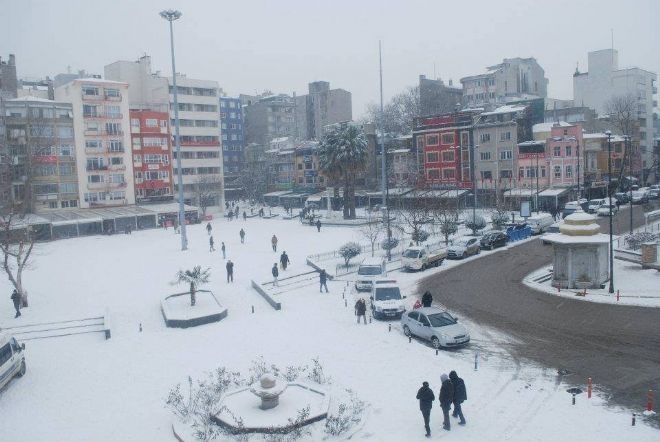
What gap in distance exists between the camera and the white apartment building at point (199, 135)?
279 feet

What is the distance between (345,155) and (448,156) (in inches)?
715

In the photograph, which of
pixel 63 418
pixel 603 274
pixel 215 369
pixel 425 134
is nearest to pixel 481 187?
pixel 425 134

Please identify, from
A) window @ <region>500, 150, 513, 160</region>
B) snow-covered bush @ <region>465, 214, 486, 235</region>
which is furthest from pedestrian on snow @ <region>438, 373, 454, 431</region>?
window @ <region>500, 150, 513, 160</region>

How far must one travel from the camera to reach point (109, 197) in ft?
231

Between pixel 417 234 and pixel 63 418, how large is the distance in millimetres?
28953

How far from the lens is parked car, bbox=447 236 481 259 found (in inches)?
1523

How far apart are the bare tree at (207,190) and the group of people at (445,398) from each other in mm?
67456

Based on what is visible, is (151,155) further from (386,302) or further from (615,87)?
(615,87)

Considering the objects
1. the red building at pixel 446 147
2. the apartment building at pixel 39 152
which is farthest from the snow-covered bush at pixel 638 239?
the apartment building at pixel 39 152

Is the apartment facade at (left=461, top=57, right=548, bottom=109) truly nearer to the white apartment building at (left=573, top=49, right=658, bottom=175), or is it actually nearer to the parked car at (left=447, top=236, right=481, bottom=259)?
the white apartment building at (left=573, top=49, right=658, bottom=175)

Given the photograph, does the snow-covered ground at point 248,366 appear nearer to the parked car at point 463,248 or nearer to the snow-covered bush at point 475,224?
the parked car at point 463,248

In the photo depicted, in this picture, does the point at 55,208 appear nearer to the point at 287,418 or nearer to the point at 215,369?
the point at 215,369

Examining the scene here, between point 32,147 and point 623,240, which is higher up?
point 32,147

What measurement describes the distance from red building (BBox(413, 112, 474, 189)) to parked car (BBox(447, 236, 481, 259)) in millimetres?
31556
